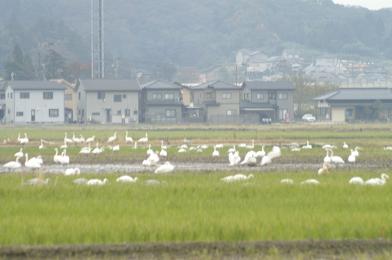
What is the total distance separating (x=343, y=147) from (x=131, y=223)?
2500cm

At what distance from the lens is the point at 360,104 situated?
257 ft

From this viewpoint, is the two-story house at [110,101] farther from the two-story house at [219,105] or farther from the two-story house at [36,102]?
the two-story house at [219,105]

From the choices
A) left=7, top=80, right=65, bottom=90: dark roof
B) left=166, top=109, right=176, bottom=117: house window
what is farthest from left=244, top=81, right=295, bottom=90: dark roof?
left=7, top=80, right=65, bottom=90: dark roof

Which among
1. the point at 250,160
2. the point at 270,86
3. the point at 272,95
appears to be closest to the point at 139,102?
the point at 272,95

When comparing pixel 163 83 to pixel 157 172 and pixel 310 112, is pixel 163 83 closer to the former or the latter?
pixel 310 112

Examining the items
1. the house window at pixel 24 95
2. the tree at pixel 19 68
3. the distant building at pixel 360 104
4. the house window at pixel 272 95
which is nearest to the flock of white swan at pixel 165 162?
the house window at pixel 24 95

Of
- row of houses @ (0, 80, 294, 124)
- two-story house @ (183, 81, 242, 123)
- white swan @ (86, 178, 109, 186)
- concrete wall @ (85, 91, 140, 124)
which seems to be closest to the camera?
white swan @ (86, 178, 109, 186)

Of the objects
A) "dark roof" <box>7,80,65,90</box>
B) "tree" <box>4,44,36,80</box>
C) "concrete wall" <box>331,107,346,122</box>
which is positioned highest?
"tree" <box>4,44,36,80</box>

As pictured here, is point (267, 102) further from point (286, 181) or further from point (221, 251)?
point (221, 251)

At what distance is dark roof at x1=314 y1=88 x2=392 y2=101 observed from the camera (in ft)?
255

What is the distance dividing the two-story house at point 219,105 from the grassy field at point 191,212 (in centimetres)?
5862

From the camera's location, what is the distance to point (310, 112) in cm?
9488

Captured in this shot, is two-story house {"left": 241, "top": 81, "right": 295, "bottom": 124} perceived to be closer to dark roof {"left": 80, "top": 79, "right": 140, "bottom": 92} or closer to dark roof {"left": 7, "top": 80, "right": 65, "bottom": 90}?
dark roof {"left": 80, "top": 79, "right": 140, "bottom": 92}

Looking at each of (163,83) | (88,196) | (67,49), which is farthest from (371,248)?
(67,49)
